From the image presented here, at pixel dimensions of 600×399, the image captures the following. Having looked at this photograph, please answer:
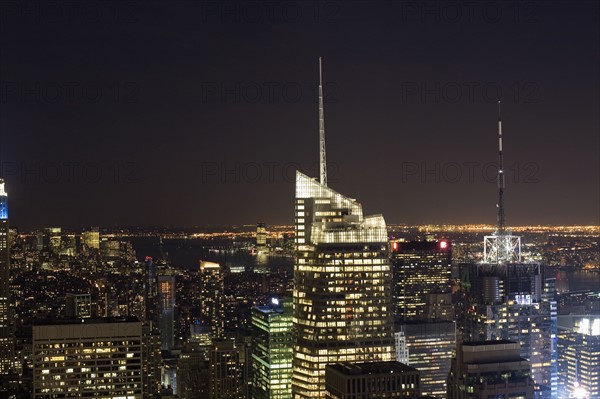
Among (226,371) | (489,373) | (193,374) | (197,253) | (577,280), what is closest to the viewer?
(489,373)

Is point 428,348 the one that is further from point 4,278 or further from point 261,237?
point 4,278

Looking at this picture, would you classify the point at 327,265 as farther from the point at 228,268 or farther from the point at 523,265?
the point at 228,268

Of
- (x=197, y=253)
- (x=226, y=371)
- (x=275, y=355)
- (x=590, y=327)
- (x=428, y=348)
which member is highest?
(x=197, y=253)

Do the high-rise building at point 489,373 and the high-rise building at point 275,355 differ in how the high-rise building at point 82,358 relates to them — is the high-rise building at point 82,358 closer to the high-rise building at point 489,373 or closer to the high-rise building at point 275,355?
the high-rise building at point 489,373

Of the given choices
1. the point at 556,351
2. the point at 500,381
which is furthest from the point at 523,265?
the point at 500,381

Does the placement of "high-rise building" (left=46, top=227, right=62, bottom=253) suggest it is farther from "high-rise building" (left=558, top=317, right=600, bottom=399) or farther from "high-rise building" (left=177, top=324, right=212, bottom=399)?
"high-rise building" (left=558, top=317, right=600, bottom=399)

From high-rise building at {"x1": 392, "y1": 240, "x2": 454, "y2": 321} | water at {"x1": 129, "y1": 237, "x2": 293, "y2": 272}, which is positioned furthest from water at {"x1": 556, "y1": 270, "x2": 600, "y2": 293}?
water at {"x1": 129, "y1": 237, "x2": 293, "y2": 272}

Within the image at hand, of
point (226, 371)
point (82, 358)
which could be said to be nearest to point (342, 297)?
point (226, 371)
